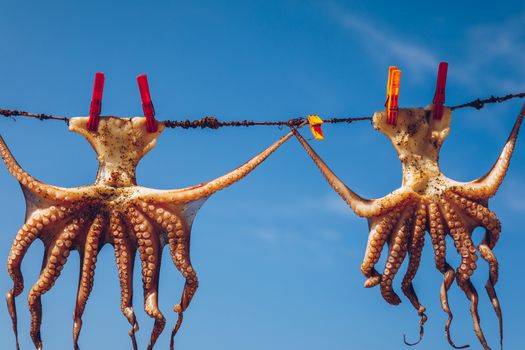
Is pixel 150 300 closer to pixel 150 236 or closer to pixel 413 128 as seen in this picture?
pixel 150 236

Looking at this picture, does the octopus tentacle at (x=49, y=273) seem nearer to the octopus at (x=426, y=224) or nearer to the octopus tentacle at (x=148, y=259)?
the octopus tentacle at (x=148, y=259)

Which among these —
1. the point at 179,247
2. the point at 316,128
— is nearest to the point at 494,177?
the point at 316,128

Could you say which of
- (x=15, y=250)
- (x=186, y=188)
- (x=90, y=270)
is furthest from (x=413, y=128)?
(x=15, y=250)

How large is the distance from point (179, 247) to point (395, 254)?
2118 millimetres

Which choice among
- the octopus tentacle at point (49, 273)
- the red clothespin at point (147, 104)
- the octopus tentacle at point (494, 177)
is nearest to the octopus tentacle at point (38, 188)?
the octopus tentacle at point (49, 273)

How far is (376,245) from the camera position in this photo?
775 cm

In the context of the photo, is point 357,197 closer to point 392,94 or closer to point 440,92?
point 392,94

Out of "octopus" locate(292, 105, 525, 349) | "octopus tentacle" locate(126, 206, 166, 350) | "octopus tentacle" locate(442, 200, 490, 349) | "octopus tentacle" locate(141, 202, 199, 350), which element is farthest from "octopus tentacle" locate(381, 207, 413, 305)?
"octopus tentacle" locate(126, 206, 166, 350)

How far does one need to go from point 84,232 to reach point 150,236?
26.9 inches

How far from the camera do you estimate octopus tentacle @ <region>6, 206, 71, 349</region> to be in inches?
304

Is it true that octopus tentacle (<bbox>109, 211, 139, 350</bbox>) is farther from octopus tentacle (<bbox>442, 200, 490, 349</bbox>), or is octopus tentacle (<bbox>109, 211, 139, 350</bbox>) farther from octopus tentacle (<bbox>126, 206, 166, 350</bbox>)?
octopus tentacle (<bbox>442, 200, 490, 349</bbox>)

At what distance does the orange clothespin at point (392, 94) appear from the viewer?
789 cm

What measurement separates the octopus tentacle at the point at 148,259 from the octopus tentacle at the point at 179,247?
0.11m

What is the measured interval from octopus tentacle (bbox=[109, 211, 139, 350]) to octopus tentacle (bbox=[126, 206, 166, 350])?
129mm
